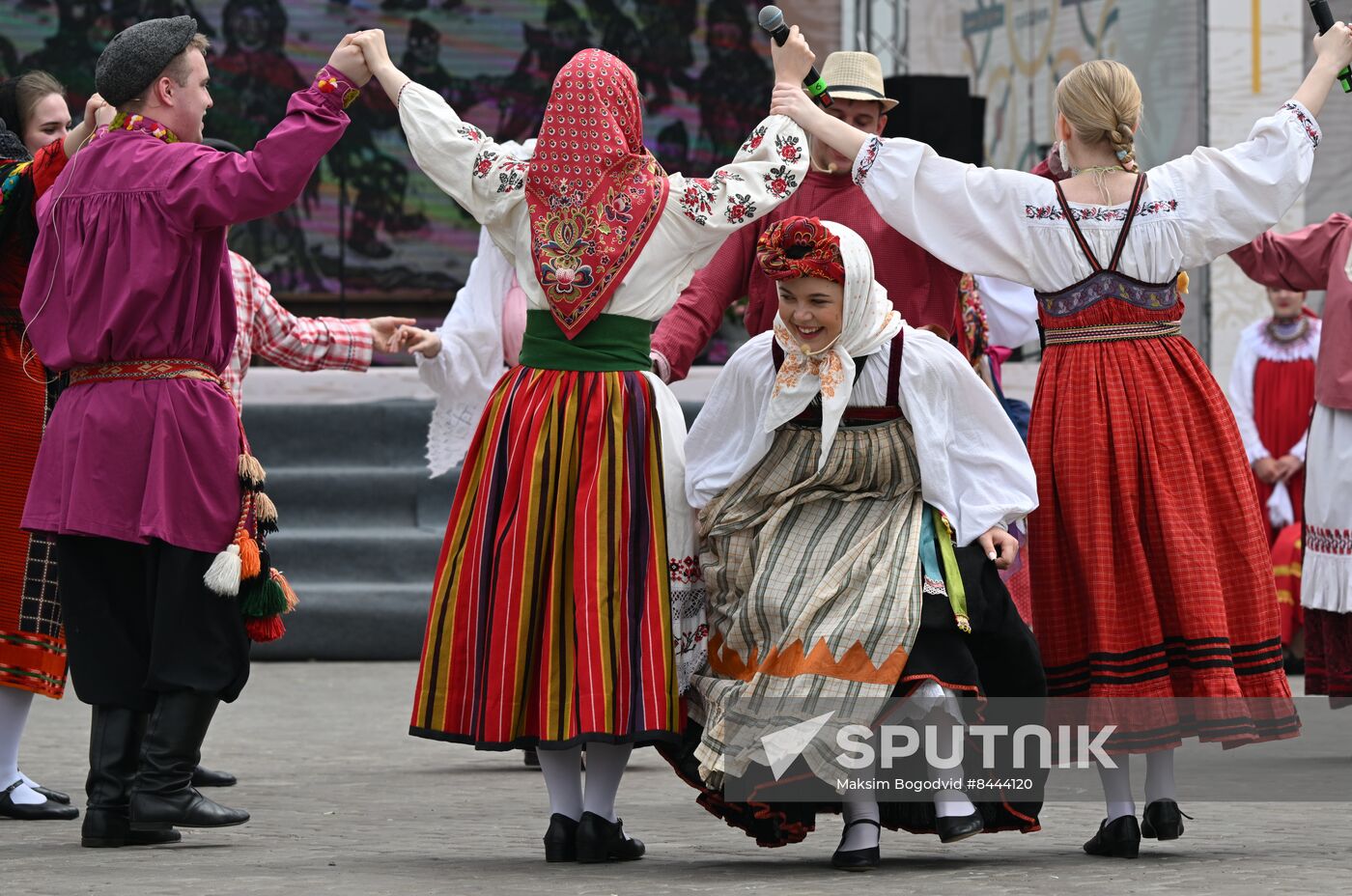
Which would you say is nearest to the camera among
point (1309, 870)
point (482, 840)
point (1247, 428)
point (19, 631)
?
point (1309, 870)

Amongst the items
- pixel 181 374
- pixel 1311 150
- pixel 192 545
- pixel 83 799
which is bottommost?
pixel 83 799

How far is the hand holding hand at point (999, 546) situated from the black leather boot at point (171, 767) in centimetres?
184

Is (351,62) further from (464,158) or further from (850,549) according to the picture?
(850,549)

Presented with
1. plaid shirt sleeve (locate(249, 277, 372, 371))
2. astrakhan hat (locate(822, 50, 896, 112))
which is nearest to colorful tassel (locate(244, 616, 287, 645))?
plaid shirt sleeve (locate(249, 277, 372, 371))

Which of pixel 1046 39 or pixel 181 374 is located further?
pixel 1046 39

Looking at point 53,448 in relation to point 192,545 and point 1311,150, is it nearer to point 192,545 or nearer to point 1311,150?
point 192,545

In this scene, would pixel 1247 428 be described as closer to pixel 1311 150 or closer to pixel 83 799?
pixel 1311 150

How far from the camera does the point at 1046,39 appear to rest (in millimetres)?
12125

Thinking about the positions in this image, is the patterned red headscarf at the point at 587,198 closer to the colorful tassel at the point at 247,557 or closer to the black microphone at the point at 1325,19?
the colorful tassel at the point at 247,557

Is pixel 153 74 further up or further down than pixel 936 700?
further up

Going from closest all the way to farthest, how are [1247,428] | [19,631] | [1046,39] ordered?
[19,631], [1247,428], [1046,39]

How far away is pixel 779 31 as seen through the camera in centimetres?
505

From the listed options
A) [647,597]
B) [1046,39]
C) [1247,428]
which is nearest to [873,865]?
[647,597]

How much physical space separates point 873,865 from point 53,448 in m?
2.19
